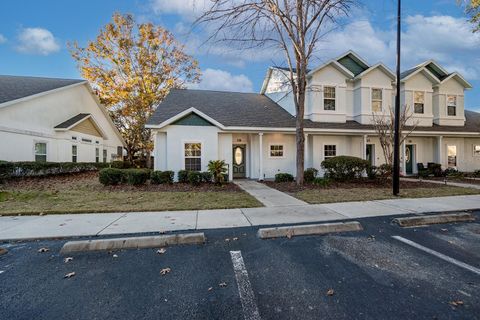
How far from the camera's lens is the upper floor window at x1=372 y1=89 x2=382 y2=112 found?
15434 mm

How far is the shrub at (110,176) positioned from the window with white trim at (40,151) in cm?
708

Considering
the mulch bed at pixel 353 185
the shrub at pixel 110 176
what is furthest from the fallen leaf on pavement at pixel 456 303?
the shrub at pixel 110 176

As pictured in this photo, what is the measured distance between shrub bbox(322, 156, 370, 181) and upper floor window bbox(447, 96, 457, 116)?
1080 cm

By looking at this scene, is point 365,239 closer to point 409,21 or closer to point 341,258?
point 341,258

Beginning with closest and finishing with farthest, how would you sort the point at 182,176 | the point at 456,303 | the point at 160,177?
the point at 456,303 → the point at 160,177 → the point at 182,176

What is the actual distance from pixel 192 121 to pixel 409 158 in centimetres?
1544

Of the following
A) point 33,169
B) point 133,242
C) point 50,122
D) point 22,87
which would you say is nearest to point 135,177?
point 33,169

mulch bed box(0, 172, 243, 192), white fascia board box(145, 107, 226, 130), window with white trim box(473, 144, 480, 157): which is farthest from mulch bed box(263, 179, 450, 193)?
window with white trim box(473, 144, 480, 157)

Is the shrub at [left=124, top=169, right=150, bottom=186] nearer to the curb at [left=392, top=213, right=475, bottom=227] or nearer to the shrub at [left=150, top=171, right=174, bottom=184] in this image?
the shrub at [left=150, top=171, right=174, bottom=184]

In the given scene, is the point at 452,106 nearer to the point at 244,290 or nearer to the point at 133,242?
the point at 244,290

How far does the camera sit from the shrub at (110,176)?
10.2 metres

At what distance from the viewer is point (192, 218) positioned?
562 centimetres

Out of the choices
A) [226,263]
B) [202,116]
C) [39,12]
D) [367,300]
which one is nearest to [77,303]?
[226,263]

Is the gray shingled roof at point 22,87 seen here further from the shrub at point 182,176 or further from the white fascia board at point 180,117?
the shrub at point 182,176
